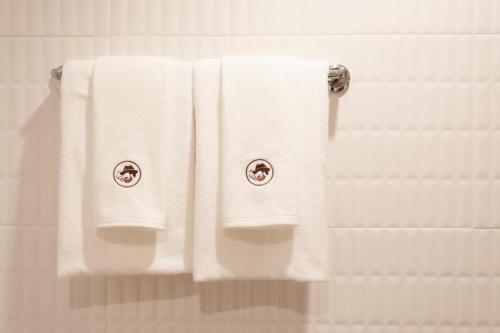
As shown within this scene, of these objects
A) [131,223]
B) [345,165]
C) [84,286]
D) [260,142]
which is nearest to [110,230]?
[131,223]

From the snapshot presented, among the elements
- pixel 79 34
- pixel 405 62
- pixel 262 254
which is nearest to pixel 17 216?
pixel 79 34

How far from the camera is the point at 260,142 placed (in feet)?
2.45

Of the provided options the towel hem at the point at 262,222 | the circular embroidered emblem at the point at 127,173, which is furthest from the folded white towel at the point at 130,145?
the towel hem at the point at 262,222

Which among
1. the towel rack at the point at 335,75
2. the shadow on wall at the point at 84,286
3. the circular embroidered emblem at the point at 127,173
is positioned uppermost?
the towel rack at the point at 335,75

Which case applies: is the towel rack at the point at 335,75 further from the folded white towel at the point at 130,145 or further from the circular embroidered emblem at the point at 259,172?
the circular embroidered emblem at the point at 259,172

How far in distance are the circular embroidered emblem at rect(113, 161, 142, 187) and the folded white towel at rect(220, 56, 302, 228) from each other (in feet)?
0.44

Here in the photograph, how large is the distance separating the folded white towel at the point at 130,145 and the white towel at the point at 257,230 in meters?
0.06

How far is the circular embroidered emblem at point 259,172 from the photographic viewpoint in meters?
0.74

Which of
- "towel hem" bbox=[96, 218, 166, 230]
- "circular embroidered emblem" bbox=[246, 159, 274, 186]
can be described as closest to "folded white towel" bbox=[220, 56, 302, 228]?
"circular embroidered emblem" bbox=[246, 159, 274, 186]

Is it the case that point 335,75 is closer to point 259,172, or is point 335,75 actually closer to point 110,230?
point 259,172

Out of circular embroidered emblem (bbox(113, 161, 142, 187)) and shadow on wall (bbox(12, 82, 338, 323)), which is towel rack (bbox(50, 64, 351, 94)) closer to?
shadow on wall (bbox(12, 82, 338, 323))

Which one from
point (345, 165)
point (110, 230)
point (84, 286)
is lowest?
point (84, 286)

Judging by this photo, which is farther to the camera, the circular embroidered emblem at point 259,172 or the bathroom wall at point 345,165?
the bathroom wall at point 345,165

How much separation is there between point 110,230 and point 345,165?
42cm
